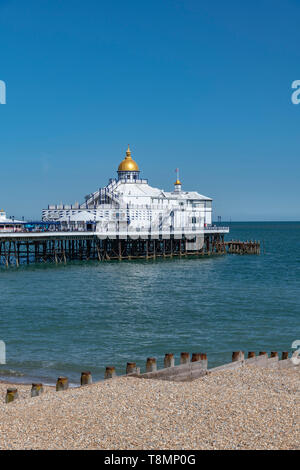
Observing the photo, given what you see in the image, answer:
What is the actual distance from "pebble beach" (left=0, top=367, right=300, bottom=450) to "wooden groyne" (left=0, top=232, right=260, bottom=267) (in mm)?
42234

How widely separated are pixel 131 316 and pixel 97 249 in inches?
1278

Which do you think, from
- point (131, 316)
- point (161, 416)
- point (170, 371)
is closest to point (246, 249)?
point (131, 316)

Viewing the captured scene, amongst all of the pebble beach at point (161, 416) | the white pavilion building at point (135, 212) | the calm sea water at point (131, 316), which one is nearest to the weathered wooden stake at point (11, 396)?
the pebble beach at point (161, 416)

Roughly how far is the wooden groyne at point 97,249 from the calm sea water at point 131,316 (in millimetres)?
5373

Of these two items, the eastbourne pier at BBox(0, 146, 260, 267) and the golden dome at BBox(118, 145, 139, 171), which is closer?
the eastbourne pier at BBox(0, 146, 260, 267)

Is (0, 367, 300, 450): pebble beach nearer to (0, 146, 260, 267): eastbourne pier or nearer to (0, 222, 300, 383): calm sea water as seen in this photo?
(0, 222, 300, 383): calm sea water

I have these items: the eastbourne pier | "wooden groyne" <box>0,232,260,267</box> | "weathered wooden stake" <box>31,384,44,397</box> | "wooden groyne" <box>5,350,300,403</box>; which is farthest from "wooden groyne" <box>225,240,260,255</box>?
"weathered wooden stake" <box>31,384,44,397</box>

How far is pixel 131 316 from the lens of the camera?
30.2m

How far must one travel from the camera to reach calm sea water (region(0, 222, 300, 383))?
2166 cm

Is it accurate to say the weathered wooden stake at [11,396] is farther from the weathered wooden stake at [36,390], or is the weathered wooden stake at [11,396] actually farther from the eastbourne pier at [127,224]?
the eastbourne pier at [127,224]

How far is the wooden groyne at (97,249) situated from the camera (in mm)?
58209

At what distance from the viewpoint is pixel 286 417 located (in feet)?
38.9

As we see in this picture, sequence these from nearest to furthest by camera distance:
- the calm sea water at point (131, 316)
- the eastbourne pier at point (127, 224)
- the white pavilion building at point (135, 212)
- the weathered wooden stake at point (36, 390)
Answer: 1. the weathered wooden stake at point (36, 390)
2. the calm sea water at point (131, 316)
3. the eastbourne pier at point (127, 224)
4. the white pavilion building at point (135, 212)
